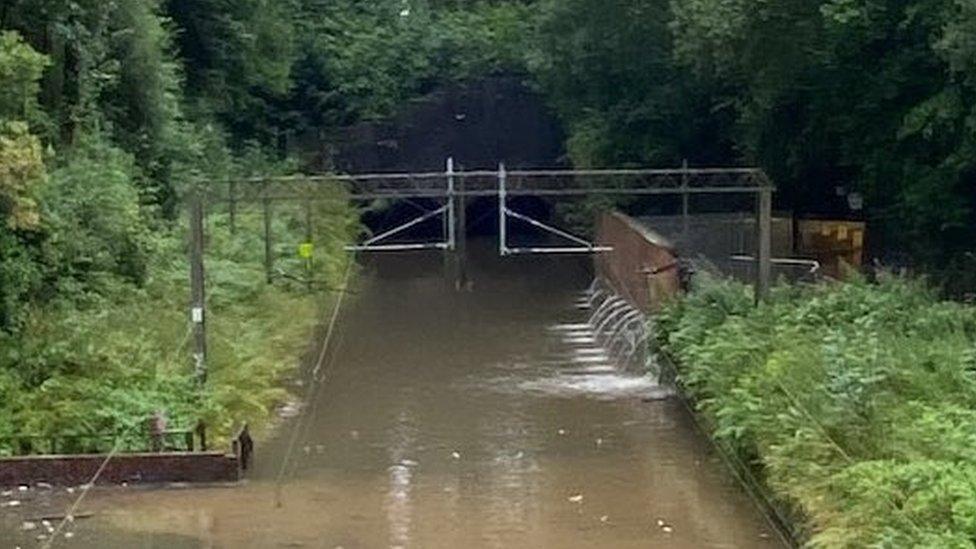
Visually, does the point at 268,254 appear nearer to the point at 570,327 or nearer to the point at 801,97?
the point at 570,327

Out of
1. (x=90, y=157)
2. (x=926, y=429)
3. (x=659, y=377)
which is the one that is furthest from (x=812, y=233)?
(x=926, y=429)

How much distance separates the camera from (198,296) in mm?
21188

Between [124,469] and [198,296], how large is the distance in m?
3.40

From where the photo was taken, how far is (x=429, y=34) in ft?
176

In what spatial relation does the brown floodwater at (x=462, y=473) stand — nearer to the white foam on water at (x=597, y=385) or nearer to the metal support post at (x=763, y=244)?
the white foam on water at (x=597, y=385)

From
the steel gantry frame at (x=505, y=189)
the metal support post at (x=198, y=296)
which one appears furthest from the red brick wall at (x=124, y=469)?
the steel gantry frame at (x=505, y=189)

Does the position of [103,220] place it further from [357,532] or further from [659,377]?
[357,532]

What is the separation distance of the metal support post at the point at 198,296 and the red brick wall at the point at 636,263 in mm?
8664

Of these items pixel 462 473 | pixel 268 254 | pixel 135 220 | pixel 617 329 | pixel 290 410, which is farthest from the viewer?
pixel 268 254

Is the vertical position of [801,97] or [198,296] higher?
[801,97]

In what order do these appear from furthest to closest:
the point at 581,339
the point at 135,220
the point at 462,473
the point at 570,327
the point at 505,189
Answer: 1. the point at 570,327
2. the point at 581,339
3. the point at 505,189
4. the point at 135,220
5. the point at 462,473

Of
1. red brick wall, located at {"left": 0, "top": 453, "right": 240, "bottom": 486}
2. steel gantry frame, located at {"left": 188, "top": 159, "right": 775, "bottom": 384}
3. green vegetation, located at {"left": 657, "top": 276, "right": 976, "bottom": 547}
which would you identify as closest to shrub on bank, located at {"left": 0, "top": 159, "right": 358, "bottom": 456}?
red brick wall, located at {"left": 0, "top": 453, "right": 240, "bottom": 486}

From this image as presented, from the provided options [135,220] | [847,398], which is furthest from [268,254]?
[847,398]

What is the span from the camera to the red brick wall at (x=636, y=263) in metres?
28.5
